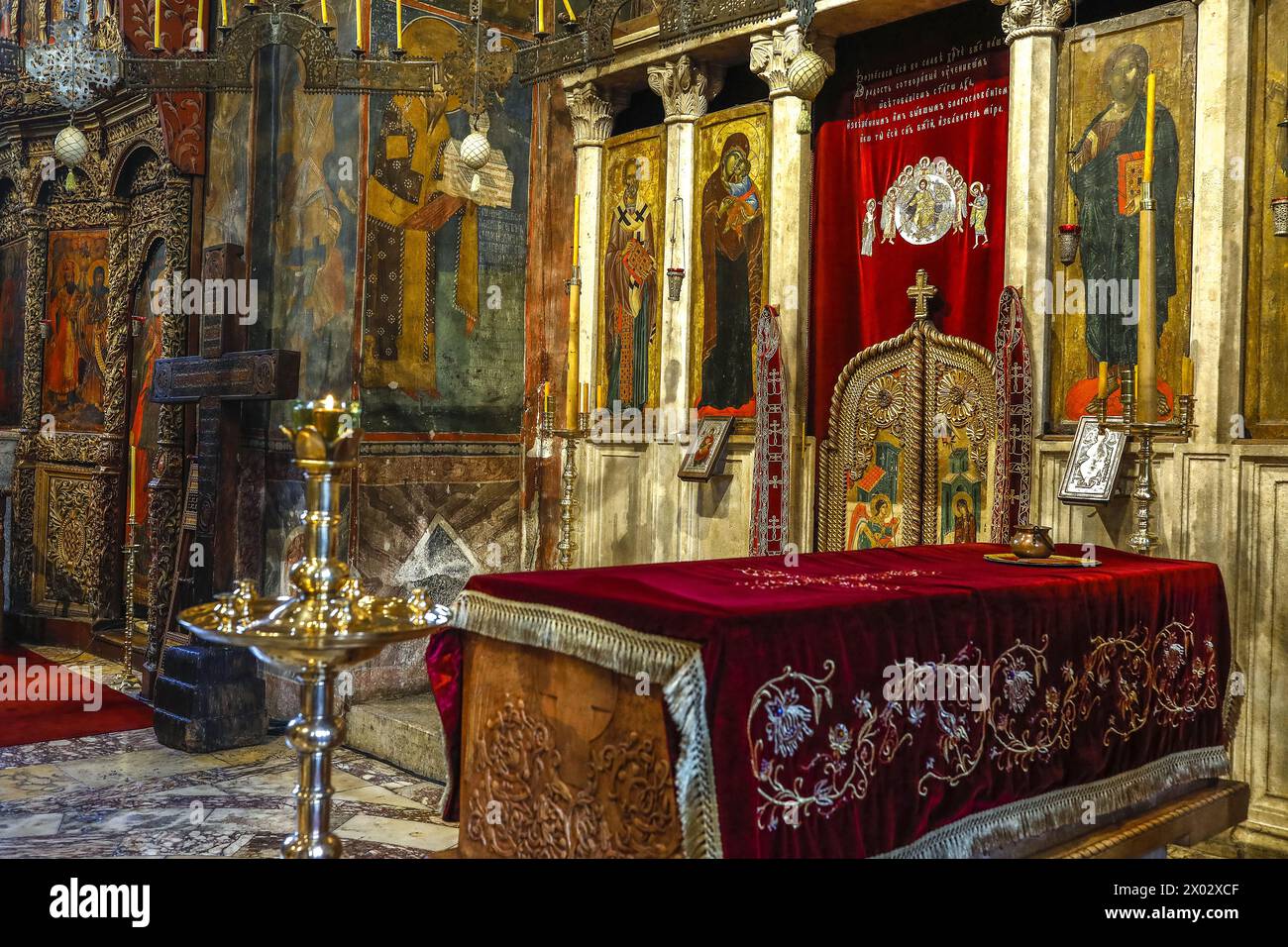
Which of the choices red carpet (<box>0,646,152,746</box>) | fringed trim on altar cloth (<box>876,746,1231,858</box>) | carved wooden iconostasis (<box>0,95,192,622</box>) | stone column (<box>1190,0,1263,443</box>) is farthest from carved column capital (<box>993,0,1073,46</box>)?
red carpet (<box>0,646,152,746</box>)

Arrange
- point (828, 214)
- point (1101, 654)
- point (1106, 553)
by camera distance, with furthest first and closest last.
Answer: point (828, 214), point (1106, 553), point (1101, 654)

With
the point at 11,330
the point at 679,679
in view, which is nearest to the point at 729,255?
the point at 679,679

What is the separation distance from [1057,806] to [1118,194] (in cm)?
308

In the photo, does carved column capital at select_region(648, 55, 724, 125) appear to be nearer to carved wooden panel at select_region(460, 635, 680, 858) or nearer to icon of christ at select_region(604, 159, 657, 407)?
icon of christ at select_region(604, 159, 657, 407)

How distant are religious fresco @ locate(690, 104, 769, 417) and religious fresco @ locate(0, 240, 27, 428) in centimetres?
639

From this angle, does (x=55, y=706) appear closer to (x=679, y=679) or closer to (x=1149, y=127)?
(x=679, y=679)

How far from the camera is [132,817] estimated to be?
16.1 feet

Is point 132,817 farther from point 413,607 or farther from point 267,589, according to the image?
point 413,607

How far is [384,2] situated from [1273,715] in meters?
6.30

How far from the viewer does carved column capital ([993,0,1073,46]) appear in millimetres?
5449

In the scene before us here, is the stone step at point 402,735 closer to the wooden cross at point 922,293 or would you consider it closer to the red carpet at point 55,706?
the red carpet at point 55,706

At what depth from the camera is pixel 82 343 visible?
9.29 m

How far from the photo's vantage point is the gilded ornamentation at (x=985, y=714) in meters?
2.72

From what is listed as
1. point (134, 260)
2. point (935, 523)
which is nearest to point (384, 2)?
point (134, 260)
